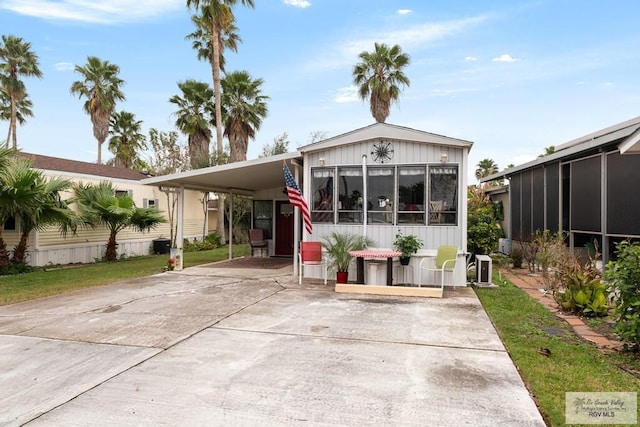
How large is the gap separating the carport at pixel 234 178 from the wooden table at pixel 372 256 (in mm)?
1766

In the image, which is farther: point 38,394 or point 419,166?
point 419,166

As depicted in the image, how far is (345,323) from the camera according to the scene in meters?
5.57

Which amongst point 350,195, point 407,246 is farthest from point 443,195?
point 350,195

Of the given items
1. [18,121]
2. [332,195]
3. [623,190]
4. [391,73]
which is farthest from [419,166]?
[18,121]

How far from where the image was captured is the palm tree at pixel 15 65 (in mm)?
24391

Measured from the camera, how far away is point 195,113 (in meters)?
21.3

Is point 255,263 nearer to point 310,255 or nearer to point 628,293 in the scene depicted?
point 310,255

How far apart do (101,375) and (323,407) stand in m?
2.16

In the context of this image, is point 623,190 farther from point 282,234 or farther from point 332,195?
point 282,234

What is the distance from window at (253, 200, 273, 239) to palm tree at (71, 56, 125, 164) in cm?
1560

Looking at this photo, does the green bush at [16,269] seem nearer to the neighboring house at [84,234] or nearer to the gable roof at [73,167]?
the neighboring house at [84,234]

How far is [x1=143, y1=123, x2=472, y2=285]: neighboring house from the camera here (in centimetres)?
830

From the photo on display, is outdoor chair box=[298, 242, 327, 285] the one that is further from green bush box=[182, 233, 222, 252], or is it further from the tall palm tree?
the tall palm tree

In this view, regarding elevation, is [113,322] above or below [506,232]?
below
